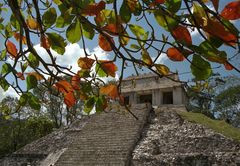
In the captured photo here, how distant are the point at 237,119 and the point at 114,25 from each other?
1885 centimetres

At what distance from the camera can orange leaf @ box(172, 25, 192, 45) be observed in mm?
880

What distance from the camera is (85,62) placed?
1.39 m

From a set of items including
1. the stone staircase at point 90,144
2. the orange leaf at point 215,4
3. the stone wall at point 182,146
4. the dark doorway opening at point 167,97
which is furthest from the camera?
the dark doorway opening at point 167,97

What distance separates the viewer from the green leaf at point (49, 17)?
1.26 meters

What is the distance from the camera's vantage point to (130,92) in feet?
41.3

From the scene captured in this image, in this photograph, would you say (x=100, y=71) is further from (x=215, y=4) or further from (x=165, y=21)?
(x=215, y=4)

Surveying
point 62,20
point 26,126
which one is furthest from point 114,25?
point 26,126

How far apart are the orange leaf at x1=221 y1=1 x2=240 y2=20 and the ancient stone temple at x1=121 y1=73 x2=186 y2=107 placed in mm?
10669

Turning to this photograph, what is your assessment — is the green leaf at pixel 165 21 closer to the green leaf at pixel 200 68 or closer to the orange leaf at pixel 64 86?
the green leaf at pixel 200 68

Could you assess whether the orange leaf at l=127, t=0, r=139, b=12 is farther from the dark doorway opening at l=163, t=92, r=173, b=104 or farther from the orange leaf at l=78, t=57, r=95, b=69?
the dark doorway opening at l=163, t=92, r=173, b=104

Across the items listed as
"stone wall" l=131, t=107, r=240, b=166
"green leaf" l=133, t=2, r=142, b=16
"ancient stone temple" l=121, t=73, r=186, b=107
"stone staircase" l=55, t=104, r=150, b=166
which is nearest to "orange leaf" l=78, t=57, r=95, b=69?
"green leaf" l=133, t=2, r=142, b=16

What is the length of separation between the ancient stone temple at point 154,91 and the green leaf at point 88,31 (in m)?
10.3

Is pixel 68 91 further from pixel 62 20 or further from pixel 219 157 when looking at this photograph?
pixel 219 157

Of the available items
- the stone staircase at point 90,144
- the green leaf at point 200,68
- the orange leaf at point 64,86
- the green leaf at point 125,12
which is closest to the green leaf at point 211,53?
the green leaf at point 200,68
